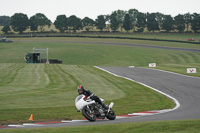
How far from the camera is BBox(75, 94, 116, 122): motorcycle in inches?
501

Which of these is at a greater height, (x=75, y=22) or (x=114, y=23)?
(x=75, y=22)

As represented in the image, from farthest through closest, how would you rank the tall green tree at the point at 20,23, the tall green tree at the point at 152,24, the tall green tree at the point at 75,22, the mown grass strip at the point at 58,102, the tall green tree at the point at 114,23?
the tall green tree at the point at 75,22, the tall green tree at the point at 114,23, the tall green tree at the point at 20,23, the tall green tree at the point at 152,24, the mown grass strip at the point at 58,102

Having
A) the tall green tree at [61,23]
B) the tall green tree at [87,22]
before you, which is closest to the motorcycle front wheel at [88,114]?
the tall green tree at [61,23]

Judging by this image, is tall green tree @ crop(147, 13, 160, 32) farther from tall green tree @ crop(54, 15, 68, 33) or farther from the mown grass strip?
the mown grass strip

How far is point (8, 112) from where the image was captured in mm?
14266

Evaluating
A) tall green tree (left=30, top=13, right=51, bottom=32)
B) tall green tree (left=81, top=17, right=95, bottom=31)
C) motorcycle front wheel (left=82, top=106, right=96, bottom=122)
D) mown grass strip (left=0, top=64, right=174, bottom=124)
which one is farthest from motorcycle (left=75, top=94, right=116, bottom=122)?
tall green tree (left=81, top=17, right=95, bottom=31)

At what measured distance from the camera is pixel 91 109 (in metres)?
13.0

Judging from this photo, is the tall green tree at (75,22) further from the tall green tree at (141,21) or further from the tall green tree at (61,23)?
the tall green tree at (141,21)

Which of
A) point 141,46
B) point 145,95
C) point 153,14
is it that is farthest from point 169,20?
point 145,95

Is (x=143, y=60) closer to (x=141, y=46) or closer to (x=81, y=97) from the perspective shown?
(x=141, y=46)

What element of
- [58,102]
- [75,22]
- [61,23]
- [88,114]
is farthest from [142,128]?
[61,23]

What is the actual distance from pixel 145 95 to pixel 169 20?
12967 cm

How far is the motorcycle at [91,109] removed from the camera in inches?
501

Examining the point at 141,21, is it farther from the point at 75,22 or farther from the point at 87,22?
the point at 75,22
